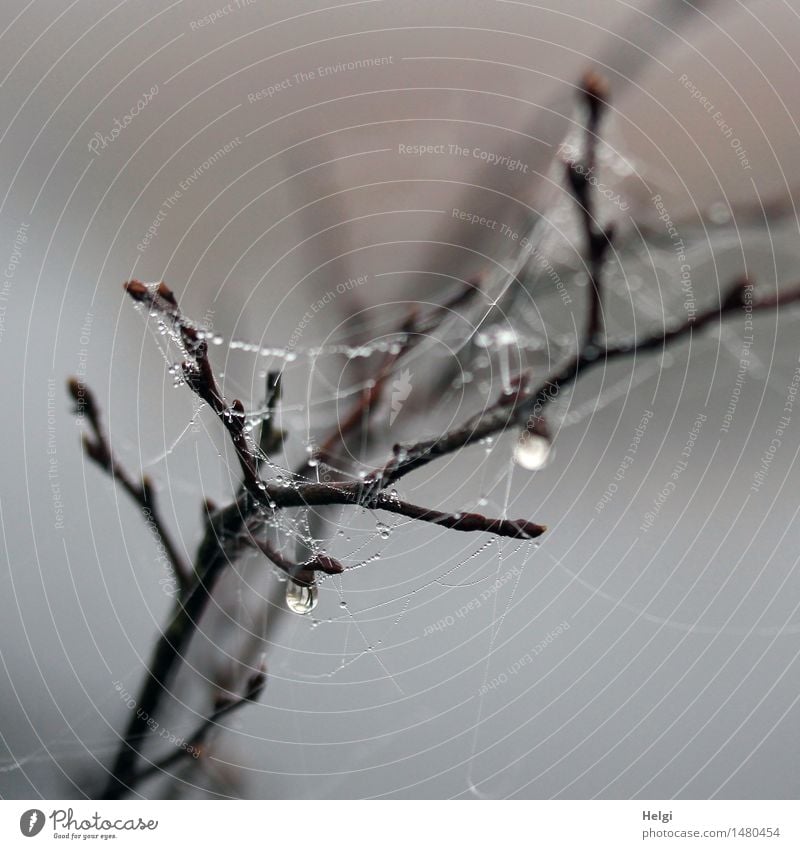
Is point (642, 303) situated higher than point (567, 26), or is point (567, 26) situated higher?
point (567, 26)

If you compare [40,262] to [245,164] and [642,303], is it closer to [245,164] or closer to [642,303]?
[245,164]
